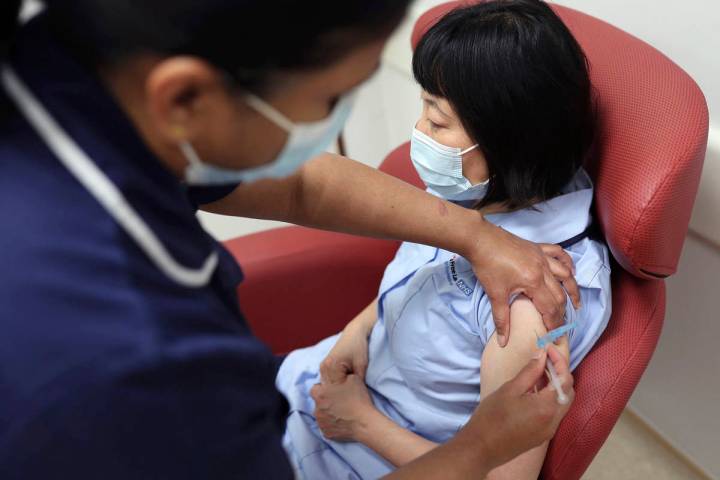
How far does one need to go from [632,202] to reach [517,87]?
223 millimetres

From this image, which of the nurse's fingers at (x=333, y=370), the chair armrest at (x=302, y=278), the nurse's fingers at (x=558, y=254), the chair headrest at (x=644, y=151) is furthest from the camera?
the chair armrest at (x=302, y=278)

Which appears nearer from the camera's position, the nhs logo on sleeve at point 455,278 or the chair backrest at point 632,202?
the chair backrest at point 632,202

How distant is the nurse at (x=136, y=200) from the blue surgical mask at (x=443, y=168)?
438 mm

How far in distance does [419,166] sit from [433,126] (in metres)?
0.08

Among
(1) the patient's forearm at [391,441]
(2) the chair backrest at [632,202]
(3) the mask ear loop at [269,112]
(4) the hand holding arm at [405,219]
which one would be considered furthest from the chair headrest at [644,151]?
(3) the mask ear loop at [269,112]

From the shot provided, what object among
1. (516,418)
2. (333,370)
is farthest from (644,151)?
(333,370)

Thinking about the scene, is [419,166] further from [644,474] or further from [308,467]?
[644,474]

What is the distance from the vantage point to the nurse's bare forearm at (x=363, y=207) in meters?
1.03

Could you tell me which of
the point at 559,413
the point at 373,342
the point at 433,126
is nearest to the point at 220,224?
the point at 373,342

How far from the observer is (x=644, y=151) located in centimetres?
Answer: 91

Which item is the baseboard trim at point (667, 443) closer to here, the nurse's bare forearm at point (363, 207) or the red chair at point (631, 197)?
the red chair at point (631, 197)

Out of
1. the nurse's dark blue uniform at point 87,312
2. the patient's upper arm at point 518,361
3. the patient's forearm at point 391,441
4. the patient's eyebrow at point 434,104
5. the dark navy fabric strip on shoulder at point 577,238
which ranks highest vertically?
the nurse's dark blue uniform at point 87,312

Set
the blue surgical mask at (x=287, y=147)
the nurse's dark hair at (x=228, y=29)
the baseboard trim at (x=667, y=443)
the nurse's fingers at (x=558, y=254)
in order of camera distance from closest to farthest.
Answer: the nurse's dark hair at (x=228, y=29) → the blue surgical mask at (x=287, y=147) → the nurse's fingers at (x=558, y=254) → the baseboard trim at (x=667, y=443)

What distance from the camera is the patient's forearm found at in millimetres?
1042
